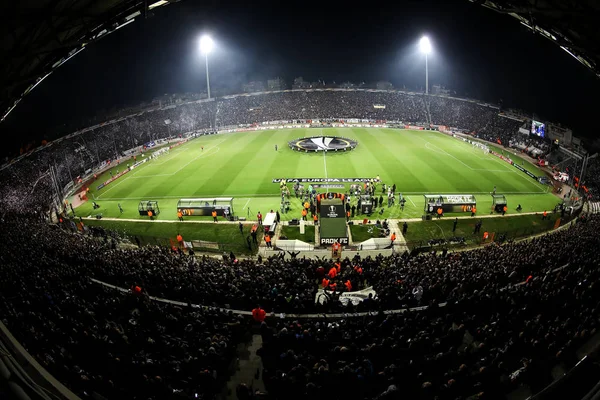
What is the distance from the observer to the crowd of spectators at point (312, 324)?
900 centimetres

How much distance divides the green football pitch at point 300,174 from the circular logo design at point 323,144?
1.54m

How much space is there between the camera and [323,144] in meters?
54.3

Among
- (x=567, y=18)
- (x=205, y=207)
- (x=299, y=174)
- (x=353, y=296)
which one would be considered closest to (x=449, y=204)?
(x=567, y=18)

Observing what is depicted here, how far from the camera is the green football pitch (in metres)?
35.2

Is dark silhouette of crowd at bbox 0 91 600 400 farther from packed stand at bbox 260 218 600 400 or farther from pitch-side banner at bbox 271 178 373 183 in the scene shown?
pitch-side banner at bbox 271 178 373 183

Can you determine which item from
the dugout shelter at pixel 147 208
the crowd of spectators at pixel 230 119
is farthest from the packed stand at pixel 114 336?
the crowd of spectators at pixel 230 119

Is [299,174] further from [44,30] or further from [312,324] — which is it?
[44,30]

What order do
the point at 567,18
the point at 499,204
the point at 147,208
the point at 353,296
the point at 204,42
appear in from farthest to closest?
the point at 204,42 → the point at 147,208 → the point at 499,204 → the point at 353,296 → the point at 567,18

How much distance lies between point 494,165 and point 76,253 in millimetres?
47267

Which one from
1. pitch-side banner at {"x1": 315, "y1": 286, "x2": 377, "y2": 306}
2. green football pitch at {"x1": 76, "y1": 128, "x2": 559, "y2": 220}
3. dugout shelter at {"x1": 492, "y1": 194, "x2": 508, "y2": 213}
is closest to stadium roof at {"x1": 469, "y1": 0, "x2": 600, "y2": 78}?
pitch-side banner at {"x1": 315, "y1": 286, "x2": 377, "y2": 306}

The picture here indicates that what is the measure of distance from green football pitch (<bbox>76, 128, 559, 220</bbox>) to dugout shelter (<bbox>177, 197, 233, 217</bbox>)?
1.65 meters

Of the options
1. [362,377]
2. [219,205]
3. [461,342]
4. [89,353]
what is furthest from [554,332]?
[219,205]

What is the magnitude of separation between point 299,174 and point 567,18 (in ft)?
102

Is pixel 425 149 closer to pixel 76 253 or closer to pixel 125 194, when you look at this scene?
pixel 125 194
